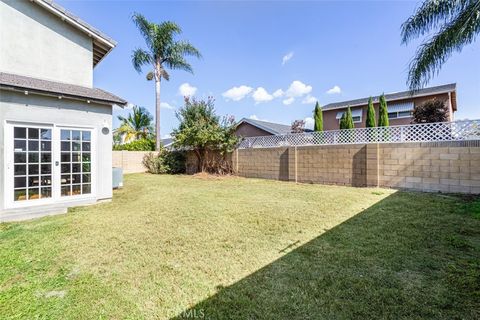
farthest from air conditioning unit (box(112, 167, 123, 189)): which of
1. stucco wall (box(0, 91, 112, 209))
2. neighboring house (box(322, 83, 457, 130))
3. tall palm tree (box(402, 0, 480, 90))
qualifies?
neighboring house (box(322, 83, 457, 130))

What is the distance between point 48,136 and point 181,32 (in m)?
16.9

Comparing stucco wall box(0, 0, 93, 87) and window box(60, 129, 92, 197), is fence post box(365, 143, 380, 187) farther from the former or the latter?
stucco wall box(0, 0, 93, 87)

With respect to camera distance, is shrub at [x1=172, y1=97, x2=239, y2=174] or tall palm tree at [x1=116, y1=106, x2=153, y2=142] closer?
shrub at [x1=172, y1=97, x2=239, y2=174]

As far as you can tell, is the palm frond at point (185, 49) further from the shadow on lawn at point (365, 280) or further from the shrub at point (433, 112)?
the shadow on lawn at point (365, 280)

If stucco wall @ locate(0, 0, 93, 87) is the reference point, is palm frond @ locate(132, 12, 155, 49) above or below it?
above

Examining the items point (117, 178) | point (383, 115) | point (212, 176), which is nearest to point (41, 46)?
point (117, 178)

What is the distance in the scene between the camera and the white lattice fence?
25.2ft

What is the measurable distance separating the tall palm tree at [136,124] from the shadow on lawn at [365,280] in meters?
30.1

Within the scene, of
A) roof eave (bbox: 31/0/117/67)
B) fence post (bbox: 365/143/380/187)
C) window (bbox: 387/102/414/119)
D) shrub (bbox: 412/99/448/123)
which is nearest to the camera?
roof eave (bbox: 31/0/117/67)

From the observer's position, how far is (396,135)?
9055mm

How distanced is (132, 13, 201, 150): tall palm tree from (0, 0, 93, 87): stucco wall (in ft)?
38.0

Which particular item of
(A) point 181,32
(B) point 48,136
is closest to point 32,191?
(B) point 48,136

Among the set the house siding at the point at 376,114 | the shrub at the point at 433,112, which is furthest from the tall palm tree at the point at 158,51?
the shrub at the point at 433,112

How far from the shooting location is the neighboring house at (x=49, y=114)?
580cm
